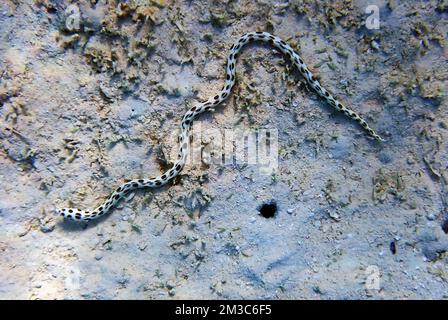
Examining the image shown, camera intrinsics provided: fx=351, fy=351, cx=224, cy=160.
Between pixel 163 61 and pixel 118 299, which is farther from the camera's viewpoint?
pixel 163 61

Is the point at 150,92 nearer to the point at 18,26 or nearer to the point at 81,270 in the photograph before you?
the point at 18,26

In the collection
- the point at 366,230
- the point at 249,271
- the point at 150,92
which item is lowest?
the point at 249,271

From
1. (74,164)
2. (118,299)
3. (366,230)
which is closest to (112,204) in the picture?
(74,164)
